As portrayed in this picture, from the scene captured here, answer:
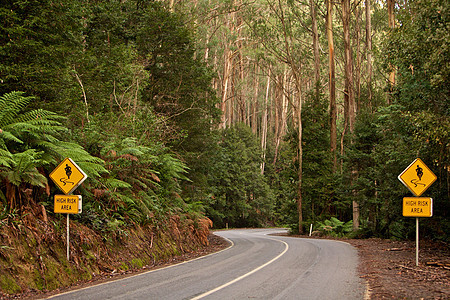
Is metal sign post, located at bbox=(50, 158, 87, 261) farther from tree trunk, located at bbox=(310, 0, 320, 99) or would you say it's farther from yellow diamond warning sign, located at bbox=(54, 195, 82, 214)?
tree trunk, located at bbox=(310, 0, 320, 99)

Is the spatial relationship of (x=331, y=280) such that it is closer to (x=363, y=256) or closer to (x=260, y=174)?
(x=363, y=256)

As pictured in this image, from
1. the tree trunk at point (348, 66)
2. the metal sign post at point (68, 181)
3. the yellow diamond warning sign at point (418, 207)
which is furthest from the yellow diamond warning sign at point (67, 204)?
the tree trunk at point (348, 66)

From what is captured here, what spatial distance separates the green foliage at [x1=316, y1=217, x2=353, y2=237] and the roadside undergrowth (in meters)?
16.5

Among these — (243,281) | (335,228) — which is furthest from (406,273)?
(335,228)

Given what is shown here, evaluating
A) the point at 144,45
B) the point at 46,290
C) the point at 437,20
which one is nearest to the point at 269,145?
the point at 144,45

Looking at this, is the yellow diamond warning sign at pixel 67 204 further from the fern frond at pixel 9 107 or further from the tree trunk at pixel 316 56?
the tree trunk at pixel 316 56

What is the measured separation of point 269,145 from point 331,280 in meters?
58.7

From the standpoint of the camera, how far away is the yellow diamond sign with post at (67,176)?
32.5 feet

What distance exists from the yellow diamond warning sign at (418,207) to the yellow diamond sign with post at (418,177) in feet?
0.69

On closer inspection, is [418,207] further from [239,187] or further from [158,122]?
[239,187]

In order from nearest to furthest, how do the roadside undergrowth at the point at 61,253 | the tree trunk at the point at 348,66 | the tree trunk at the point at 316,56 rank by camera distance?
the roadside undergrowth at the point at 61,253, the tree trunk at the point at 348,66, the tree trunk at the point at 316,56

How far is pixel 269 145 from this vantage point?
224 ft

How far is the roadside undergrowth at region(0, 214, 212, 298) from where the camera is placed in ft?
27.3

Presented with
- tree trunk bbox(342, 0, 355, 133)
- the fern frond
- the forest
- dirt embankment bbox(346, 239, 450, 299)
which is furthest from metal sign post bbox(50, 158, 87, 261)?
tree trunk bbox(342, 0, 355, 133)
